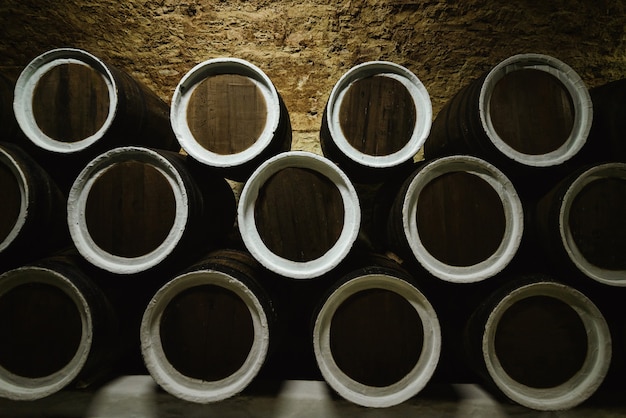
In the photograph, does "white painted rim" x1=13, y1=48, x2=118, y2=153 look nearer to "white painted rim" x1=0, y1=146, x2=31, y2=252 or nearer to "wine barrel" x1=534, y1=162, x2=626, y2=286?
"white painted rim" x1=0, y1=146, x2=31, y2=252

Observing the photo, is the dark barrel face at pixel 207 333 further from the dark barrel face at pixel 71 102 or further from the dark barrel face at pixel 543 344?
the dark barrel face at pixel 543 344

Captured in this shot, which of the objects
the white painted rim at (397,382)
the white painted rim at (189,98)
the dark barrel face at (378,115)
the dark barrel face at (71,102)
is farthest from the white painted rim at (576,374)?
the dark barrel face at (71,102)

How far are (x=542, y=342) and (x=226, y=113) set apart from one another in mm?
1765

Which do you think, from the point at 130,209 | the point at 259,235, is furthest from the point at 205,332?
the point at 130,209

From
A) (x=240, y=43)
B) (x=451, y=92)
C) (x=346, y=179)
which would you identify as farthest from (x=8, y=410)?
(x=451, y=92)

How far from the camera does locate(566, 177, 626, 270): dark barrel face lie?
146cm

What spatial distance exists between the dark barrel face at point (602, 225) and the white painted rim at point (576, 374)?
196 millimetres

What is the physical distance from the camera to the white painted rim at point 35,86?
165 centimetres

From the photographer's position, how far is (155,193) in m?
1.56

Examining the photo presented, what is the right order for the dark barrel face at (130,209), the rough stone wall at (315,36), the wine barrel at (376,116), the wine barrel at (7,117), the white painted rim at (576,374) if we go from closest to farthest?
the white painted rim at (576,374) → the dark barrel face at (130,209) → the wine barrel at (376,116) → the wine barrel at (7,117) → the rough stone wall at (315,36)

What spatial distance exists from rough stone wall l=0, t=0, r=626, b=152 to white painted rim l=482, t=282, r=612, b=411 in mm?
1561

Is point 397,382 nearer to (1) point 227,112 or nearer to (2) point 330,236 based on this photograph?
(2) point 330,236

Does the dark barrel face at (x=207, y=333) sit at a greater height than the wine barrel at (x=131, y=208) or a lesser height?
lesser

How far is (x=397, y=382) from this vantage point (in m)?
1.47
